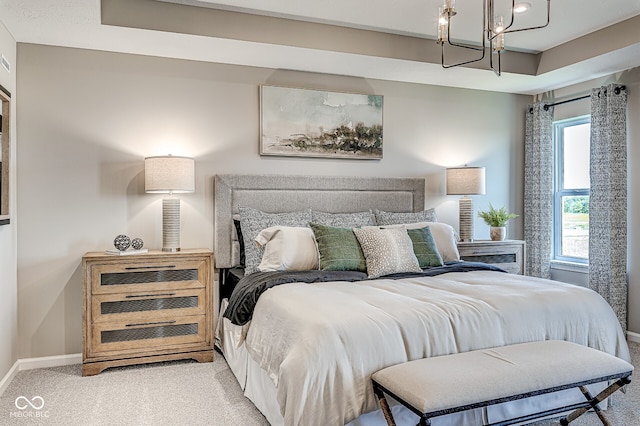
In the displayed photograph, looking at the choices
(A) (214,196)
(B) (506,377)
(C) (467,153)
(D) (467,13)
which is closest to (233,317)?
(A) (214,196)

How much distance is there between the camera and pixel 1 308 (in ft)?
10.5

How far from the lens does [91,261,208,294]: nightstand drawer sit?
3459 mm

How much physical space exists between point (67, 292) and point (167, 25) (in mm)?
2127

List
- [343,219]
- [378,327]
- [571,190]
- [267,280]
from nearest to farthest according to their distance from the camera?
1. [378,327]
2. [267,280]
3. [343,219]
4. [571,190]

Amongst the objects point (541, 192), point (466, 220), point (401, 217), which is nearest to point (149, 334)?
point (401, 217)

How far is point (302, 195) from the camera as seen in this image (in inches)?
171

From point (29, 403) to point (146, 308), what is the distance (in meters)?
0.90

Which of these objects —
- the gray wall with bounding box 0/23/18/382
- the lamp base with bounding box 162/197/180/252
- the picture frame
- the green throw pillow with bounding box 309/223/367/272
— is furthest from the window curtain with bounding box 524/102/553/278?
the gray wall with bounding box 0/23/18/382

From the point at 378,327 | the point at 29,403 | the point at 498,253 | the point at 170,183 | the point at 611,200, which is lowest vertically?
the point at 29,403

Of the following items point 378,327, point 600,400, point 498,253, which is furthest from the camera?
point 498,253

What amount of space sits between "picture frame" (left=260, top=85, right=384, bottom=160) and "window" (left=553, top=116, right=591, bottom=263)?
2.02 metres

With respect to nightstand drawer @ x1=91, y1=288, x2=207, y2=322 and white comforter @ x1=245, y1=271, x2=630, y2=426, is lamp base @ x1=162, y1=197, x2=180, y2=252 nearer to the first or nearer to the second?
nightstand drawer @ x1=91, y1=288, x2=207, y2=322

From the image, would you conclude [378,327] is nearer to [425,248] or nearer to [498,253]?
[425,248]

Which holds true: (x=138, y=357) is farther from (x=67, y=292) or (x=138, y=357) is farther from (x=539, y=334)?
(x=539, y=334)
